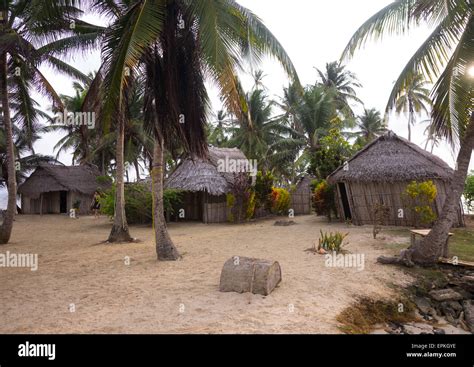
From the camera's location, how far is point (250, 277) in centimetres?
529

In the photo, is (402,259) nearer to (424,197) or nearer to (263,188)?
→ (424,197)

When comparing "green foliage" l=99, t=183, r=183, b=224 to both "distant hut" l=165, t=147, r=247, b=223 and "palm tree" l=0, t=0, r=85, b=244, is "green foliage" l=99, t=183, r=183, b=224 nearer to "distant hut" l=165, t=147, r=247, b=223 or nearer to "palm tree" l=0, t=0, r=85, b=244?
"distant hut" l=165, t=147, r=247, b=223

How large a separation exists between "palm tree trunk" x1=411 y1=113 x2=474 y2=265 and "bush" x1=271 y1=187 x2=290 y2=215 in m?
10.5

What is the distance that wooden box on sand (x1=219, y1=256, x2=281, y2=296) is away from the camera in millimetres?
5199

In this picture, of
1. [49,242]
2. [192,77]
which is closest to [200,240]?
[49,242]

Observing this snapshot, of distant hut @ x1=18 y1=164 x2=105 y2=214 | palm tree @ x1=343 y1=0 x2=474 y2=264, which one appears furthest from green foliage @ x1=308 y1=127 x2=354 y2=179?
distant hut @ x1=18 y1=164 x2=105 y2=214

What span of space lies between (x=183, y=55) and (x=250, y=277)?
4771mm

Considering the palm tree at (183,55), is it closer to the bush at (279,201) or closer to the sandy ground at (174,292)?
the sandy ground at (174,292)

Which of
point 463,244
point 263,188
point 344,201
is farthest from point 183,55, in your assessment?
point 344,201

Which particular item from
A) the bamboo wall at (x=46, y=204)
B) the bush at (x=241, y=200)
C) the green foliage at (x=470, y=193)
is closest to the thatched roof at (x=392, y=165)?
A: the green foliage at (x=470, y=193)

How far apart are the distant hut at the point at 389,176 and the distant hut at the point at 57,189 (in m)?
18.8

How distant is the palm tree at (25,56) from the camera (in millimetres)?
8461

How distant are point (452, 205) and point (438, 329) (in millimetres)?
2913
